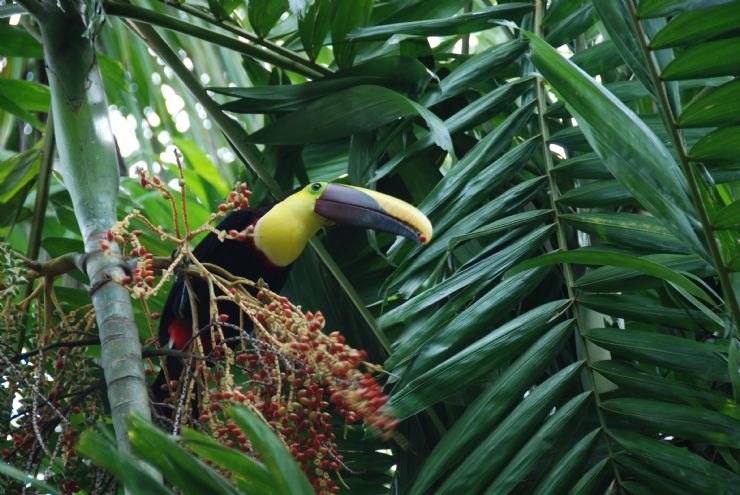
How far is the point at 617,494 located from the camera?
115cm

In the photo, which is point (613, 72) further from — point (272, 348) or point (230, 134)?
point (272, 348)

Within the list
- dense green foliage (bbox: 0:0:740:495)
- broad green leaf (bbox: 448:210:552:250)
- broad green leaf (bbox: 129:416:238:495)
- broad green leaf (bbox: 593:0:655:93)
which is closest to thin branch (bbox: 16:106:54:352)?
dense green foliage (bbox: 0:0:740:495)

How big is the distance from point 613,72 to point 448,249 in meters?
0.59

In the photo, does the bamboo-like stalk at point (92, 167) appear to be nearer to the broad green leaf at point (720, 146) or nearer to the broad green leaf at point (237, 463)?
the broad green leaf at point (237, 463)

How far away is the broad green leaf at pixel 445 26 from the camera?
142cm

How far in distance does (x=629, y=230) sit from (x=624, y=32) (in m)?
0.34

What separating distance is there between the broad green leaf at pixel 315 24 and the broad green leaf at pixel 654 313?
65 cm

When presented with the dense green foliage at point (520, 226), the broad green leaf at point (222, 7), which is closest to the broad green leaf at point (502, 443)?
the dense green foliage at point (520, 226)

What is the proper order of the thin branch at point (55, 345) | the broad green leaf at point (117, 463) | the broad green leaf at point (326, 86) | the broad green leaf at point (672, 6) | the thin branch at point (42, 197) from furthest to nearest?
the broad green leaf at point (326, 86)
the thin branch at point (42, 197)
the thin branch at point (55, 345)
the broad green leaf at point (672, 6)
the broad green leaf at point (117, 463)

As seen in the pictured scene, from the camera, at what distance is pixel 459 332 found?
1.21 m

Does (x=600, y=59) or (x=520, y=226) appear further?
(x=600, y=59)

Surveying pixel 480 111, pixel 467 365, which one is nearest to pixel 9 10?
pixel 480 111

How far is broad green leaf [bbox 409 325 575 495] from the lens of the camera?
1.13m

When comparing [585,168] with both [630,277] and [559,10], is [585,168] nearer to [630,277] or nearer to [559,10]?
[630,277]
